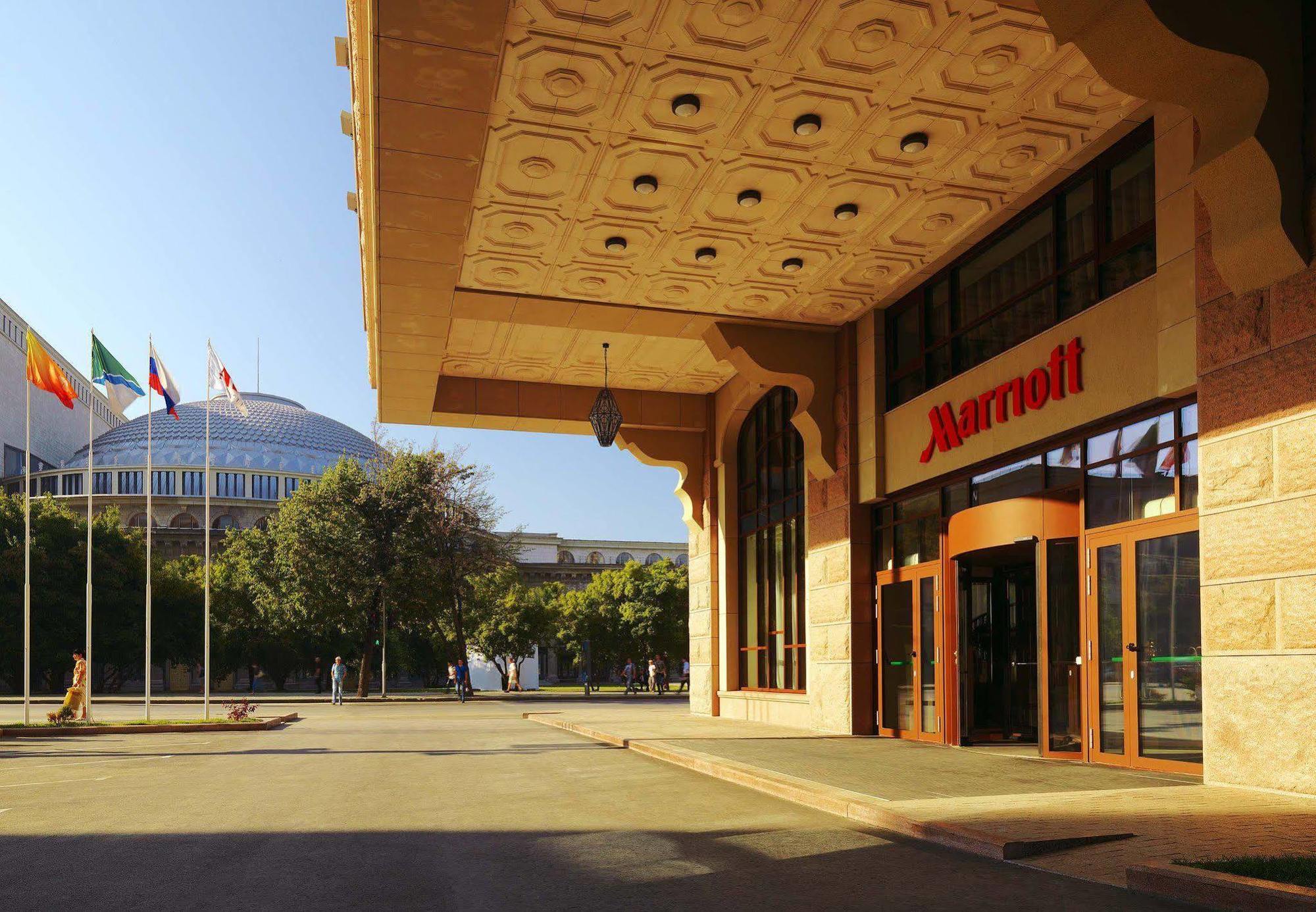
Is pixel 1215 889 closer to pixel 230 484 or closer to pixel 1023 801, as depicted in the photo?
pixel 1023 801

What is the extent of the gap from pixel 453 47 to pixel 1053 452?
829 centimetres

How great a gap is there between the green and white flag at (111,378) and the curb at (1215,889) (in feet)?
74.4

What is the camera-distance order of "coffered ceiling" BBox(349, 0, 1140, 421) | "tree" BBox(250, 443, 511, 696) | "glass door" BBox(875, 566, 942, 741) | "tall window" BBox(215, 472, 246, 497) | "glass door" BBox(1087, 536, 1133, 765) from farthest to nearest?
"tall window" BBox(215, 472, 246, 497), "tree" BBox(250, 443, 511, 696), "glass door" BBox(875, 566, 942, 741), "glass door" BBox(1087, 536, 1133, 765), "coffered ceiling" BBox(349, 0, 1140, 421)

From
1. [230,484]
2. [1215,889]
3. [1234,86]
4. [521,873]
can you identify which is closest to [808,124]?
[1234,86]

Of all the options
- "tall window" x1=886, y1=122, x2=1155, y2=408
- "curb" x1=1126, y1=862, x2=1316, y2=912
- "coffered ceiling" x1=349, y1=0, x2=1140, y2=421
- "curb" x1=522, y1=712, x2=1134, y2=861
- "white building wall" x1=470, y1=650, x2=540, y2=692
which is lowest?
"white building wall" x1=470, y1=650, x2=540, y2=692

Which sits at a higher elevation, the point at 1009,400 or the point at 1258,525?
the point at 1009,400

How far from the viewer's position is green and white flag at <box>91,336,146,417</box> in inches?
955

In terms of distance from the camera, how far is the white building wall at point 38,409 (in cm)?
9112

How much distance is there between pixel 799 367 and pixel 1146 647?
8240mm

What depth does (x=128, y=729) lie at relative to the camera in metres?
23.0

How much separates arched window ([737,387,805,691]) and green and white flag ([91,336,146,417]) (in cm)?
1307

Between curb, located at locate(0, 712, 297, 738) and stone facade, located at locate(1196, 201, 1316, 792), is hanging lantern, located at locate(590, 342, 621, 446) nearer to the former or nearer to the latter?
curb, located at locate(0, 712, 297, 738)

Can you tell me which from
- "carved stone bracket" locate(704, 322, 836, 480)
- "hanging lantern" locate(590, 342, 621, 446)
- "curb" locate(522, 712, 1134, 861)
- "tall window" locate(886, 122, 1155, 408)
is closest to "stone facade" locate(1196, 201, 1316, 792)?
"tall window" locate(886, 122, 1155, 408)

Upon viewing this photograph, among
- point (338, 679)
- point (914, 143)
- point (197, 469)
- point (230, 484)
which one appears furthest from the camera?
point (230, 484)
